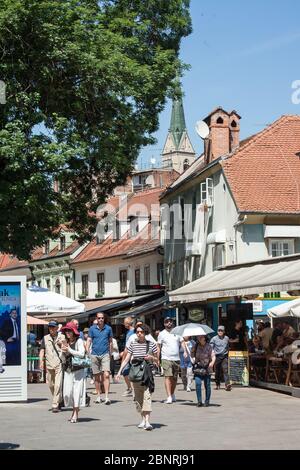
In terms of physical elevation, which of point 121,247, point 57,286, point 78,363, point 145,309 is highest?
point 121,247

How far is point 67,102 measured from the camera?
1112 inches

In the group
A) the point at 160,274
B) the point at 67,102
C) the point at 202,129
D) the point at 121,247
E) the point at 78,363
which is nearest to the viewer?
the point at 78,363

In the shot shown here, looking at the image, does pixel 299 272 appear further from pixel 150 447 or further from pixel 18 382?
pixel 150 447

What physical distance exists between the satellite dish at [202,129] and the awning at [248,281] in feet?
50.7

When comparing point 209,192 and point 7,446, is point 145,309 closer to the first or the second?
point 209,192

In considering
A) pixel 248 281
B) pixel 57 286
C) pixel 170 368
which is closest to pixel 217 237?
pixel 248 281

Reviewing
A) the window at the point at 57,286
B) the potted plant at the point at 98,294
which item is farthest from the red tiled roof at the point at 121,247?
the window at the point at 57,286

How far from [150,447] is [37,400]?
955cm

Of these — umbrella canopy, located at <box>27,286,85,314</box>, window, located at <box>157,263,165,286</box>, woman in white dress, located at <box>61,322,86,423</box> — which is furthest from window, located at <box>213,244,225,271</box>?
woman in white dress, located at <box>61,322,86,423</box>

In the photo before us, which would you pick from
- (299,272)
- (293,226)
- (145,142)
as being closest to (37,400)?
(299,272)

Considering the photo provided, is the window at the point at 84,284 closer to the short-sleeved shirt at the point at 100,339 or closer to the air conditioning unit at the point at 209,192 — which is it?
the air conditioning unit at the point at 209,192

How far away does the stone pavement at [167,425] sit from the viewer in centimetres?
1260

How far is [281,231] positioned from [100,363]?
1822cm

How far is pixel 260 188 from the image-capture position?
38688mm
